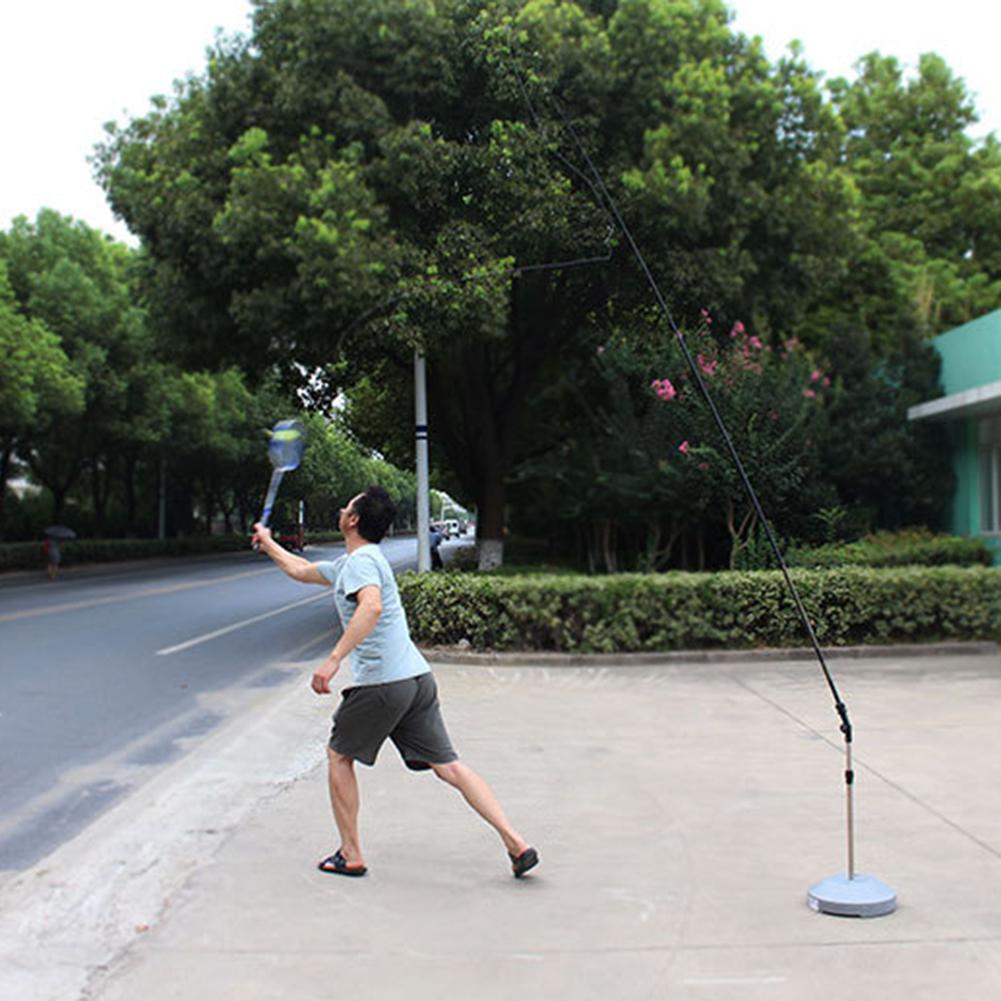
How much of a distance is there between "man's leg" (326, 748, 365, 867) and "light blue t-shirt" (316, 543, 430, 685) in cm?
36

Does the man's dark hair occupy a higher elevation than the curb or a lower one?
higher

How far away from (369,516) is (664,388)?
447 inches

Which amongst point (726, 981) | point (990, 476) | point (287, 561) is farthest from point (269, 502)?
point (990, 476)

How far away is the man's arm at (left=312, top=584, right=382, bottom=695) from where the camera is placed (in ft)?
14.4

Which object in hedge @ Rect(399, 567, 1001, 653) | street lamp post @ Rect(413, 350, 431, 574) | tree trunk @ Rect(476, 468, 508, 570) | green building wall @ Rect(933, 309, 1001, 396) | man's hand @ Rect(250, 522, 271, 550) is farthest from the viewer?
tree trunk @ Rect(476, 468, 508, 570)

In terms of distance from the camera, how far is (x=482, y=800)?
14.9ft

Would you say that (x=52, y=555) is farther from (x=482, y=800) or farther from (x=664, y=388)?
(x=482, y=800)

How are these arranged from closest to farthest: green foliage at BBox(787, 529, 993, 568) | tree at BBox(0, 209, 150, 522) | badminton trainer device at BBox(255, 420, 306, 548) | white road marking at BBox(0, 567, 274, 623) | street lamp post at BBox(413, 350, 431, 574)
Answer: badminton trainer device at BBox(255, 420, 306, 548) < green foliage at BBox(787, 529, 993, 568) < street lamp post at BBox(413, 350, 431, 574) < white road marking at BBox(0, 567, 274, 623) < tree at BBox(0, 209, 150, 522)

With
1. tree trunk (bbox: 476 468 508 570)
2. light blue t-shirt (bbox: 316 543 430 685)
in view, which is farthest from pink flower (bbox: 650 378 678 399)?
light blue t-shirt (bbox: 316 543 430 685)

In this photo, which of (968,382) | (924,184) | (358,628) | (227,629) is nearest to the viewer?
(358,628)

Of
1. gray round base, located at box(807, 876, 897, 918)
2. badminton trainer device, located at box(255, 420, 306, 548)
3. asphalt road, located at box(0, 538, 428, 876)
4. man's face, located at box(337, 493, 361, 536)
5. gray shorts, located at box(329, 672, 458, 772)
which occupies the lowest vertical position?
asphalt road, located at box(0, 538, 428, 876)

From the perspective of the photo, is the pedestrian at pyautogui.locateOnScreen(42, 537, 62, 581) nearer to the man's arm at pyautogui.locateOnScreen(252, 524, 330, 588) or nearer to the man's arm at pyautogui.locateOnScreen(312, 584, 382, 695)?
the man's arm at pyautogui.locateOnScreen(252, 524, 330, 588)

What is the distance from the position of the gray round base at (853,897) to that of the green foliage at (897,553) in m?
9.77

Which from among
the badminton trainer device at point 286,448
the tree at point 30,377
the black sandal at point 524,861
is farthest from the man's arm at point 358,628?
the tree at point 30,377
